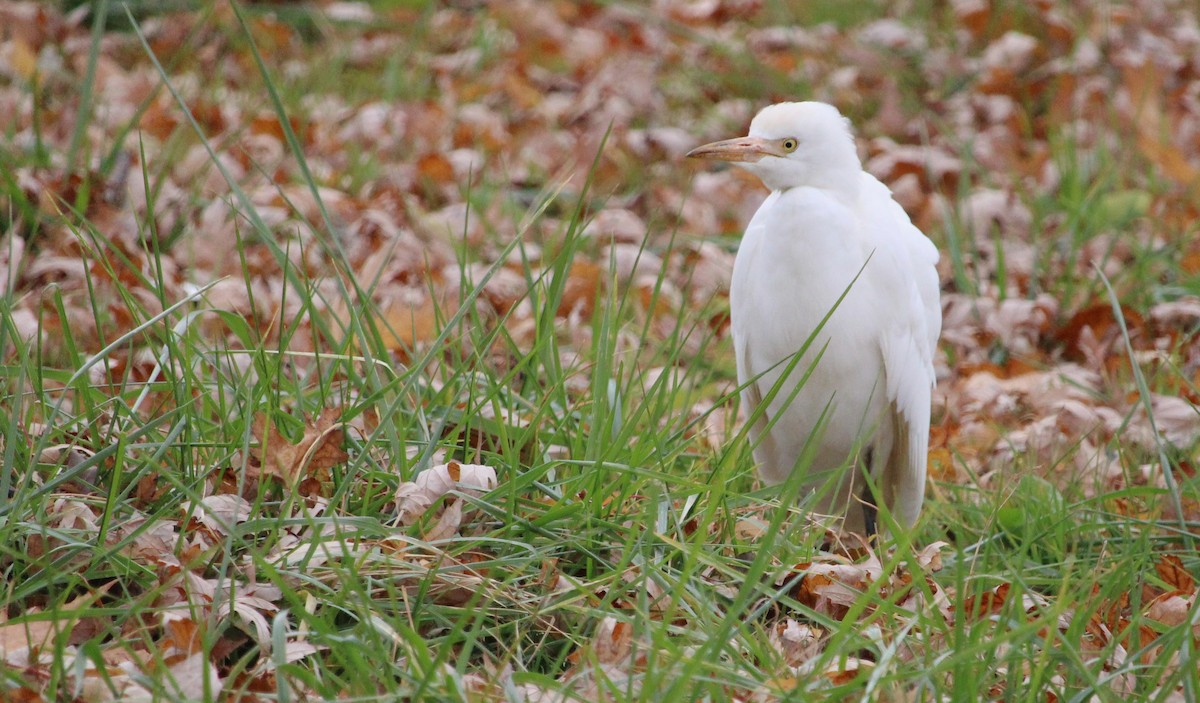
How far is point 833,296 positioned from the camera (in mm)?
3176

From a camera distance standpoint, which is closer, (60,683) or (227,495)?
(60,683)

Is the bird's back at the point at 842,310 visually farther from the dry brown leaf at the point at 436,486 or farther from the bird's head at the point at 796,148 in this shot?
the dry brown leaf at the point at 436,486

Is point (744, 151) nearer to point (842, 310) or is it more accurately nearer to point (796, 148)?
point (796, 148)

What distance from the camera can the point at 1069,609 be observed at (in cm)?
264

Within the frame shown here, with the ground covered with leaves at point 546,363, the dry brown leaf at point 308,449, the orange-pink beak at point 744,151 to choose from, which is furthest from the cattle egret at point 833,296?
the dry brown leaf at point 308,449

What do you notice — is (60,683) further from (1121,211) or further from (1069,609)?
(1121,211)

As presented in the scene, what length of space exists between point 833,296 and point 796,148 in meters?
0.37

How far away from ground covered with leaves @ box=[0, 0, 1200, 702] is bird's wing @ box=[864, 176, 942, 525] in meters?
0.23

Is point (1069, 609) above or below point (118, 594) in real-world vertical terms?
below

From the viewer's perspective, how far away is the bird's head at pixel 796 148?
10.3 feet

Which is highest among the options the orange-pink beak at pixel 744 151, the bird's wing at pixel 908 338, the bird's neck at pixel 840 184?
the orange-pink beak at pixel 744 151

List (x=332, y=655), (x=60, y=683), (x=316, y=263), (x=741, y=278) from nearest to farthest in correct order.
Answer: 1. (x=60, y=683)
2. (x=332, y=655)
3. (x=741, y=278)
4. (x=316, y=263)

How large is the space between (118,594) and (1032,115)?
533 cm

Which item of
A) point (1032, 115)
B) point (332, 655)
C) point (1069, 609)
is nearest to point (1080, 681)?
point (1069, 609)
